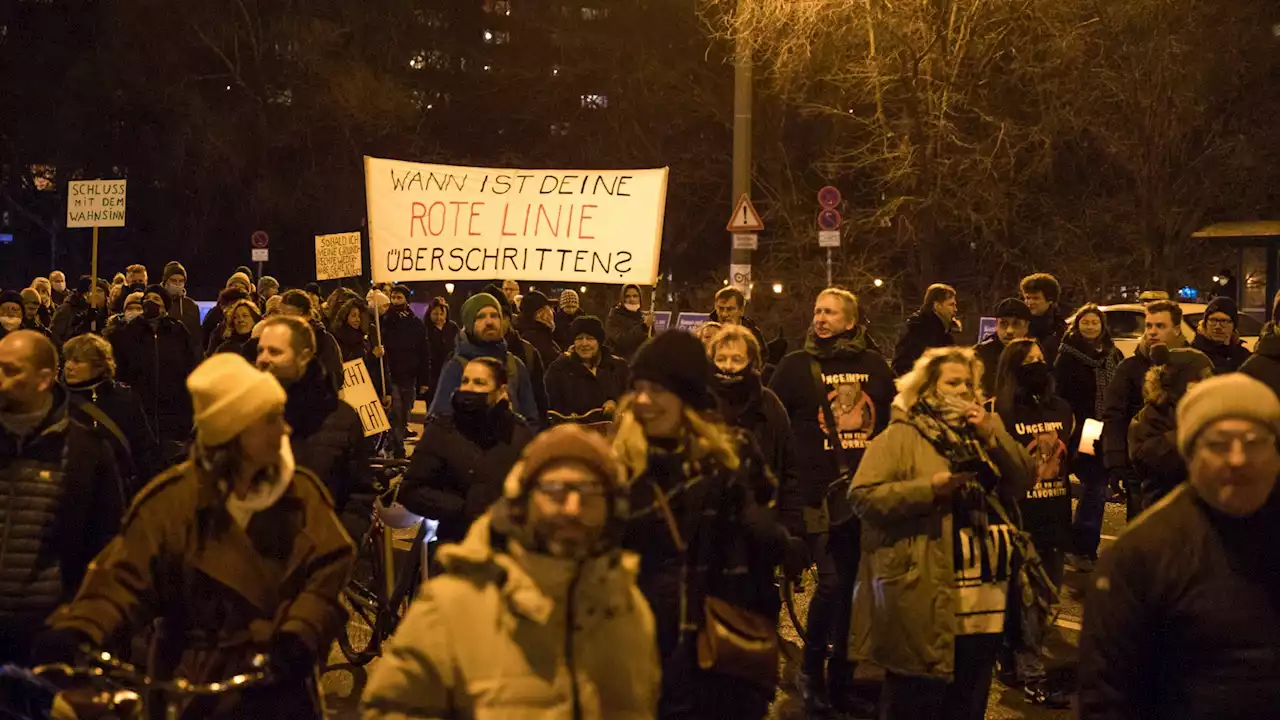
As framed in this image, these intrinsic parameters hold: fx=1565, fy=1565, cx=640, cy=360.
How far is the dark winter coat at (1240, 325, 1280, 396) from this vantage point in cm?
843

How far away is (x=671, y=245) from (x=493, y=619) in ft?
121

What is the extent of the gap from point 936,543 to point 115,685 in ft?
9.84

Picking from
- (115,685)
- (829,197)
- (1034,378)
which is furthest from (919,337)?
(829,197)

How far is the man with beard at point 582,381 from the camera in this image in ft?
35.2

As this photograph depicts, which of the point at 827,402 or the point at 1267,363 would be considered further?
the point at 1267,363

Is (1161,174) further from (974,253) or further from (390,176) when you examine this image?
(390,176)

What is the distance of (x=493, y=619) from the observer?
10.9 feet

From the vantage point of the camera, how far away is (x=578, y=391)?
1080 cm

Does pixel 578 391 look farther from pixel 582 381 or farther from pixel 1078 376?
pixel 1078 376

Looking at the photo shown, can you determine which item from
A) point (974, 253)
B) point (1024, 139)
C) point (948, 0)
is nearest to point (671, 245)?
point (974, 253)

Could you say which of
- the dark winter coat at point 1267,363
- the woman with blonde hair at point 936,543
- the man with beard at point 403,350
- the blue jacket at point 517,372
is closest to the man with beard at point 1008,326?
the dark winter coat at point 1267,363

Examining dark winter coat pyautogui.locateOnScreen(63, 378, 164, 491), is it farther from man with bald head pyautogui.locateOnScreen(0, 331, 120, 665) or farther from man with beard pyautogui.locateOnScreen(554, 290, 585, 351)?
man with beard pyautogui.locateOnScreen(554, 290, 585, 351)

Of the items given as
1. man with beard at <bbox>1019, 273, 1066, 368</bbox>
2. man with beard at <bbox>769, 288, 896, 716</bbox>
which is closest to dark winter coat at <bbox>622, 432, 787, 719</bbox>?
man with beard at <bbox>769, 288, 896, 716</bbox>

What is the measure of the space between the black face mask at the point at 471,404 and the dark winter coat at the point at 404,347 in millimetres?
11066
